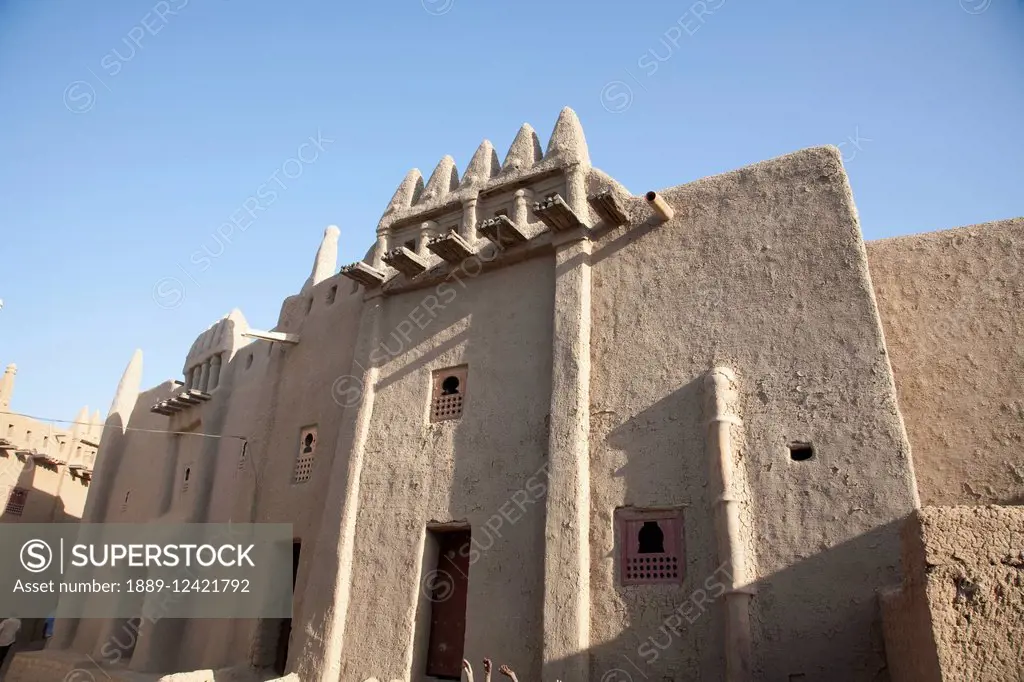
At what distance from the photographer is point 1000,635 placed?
12.9ft

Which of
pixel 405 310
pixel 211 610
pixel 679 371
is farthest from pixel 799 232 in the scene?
pixel 211 610

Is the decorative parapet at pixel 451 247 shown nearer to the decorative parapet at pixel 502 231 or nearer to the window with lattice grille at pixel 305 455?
the decorative parapet at pixel 502 231

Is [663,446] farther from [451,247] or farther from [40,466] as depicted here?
[40,466]

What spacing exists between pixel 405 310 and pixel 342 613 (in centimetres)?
452

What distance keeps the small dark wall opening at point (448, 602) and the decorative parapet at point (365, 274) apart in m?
4.28

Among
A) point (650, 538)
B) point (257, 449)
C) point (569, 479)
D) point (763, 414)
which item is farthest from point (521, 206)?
point (257, 449)

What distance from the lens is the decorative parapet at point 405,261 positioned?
10734mm

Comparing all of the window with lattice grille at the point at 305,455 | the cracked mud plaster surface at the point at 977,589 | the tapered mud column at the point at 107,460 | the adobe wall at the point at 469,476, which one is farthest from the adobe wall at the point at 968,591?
the tapered mud column at the point at 107,460

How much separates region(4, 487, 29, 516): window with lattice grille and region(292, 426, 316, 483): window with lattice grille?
17.8 m

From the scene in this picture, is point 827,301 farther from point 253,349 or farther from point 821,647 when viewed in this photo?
point 253,349

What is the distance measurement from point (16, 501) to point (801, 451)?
1026 inches

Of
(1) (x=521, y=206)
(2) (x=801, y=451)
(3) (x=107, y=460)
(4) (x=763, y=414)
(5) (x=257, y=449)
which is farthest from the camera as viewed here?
(3) (x=107, y=460)

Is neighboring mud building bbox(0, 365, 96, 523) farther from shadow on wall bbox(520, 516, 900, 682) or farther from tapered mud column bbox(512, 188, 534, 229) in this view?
shadow on wall bbox(520, 516, 900, 682)

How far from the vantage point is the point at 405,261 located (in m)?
10.8
